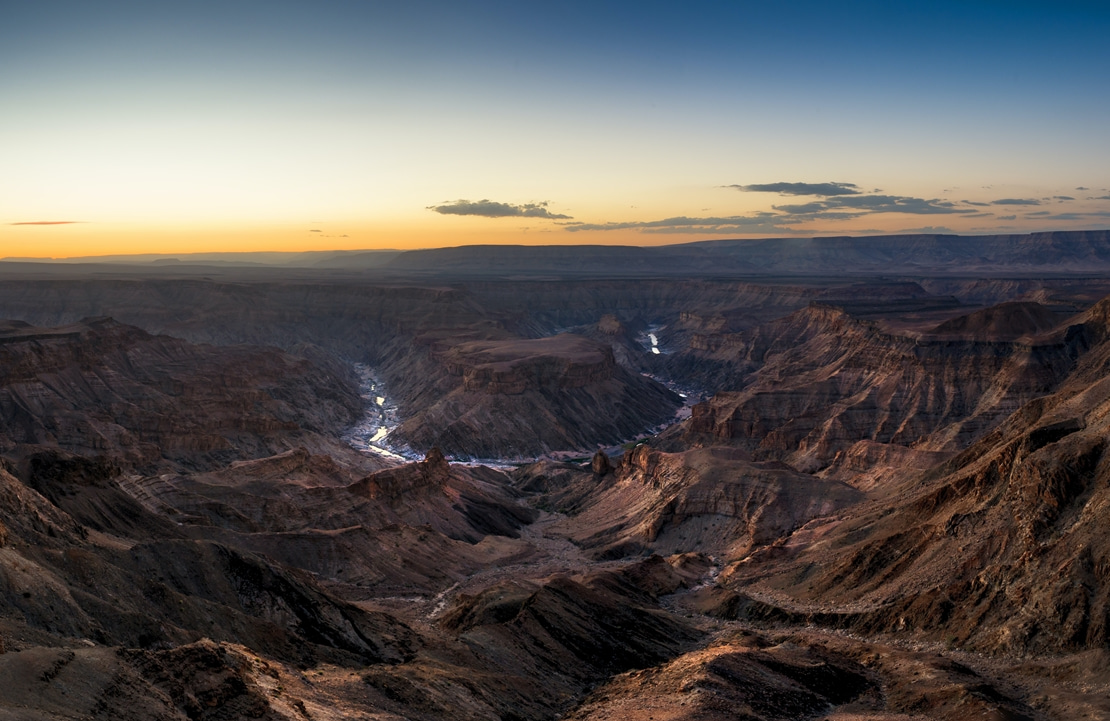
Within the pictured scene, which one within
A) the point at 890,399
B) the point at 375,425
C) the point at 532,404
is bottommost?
the point at 375,425

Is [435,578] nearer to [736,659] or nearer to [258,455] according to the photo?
[736,659]

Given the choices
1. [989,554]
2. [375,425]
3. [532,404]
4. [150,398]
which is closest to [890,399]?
[532,404]

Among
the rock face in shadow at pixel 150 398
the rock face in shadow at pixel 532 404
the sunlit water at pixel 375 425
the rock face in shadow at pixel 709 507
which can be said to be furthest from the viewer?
the rock face in shadow at pixel 532 404

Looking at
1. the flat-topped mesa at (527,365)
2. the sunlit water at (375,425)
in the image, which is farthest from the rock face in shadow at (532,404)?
the sunlit water at (375,425)

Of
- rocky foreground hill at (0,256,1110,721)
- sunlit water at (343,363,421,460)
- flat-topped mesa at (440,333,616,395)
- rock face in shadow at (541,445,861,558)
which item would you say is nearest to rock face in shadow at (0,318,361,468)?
rocky foreground hill at (0,256,1110,721)

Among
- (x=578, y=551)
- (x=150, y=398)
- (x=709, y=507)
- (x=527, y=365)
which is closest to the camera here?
(x=578, y=551)

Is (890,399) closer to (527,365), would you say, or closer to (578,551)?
(578,551)

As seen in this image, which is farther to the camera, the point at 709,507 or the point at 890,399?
the point at 890,399

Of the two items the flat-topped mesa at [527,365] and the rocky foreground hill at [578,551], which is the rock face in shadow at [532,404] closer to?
the flat-topped mesa at [527,365]
